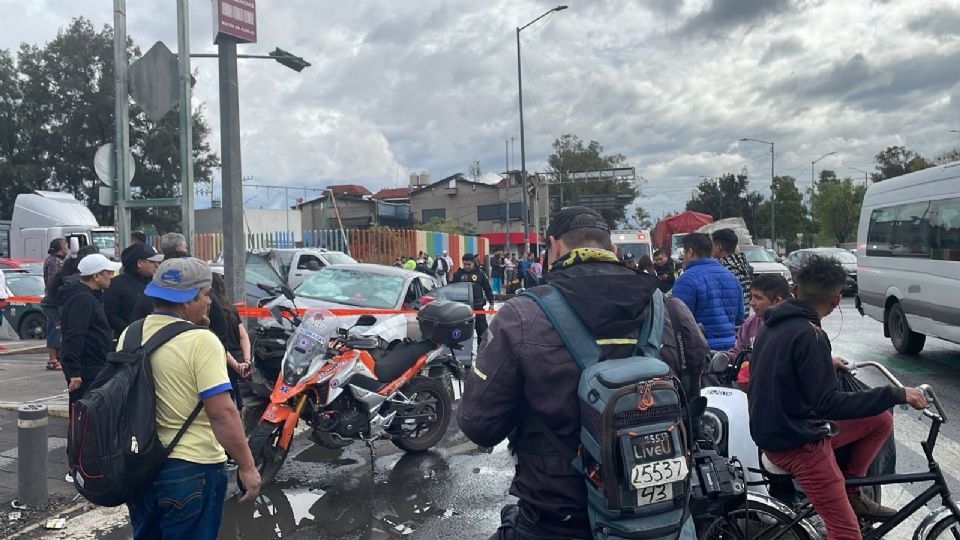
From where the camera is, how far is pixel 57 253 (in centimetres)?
1141

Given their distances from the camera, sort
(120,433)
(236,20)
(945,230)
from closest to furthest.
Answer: (120,433) → (236,20) → (945,230)

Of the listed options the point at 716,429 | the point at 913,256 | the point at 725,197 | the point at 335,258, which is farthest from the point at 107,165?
the point at 725,197

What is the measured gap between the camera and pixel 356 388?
6008 mm

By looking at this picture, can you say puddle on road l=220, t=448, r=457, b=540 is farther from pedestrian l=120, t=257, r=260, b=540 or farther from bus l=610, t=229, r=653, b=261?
bus l=610, t=229, r=653, b=261

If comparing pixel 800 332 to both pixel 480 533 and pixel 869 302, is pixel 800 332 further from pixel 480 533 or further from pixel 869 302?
pixel 869 302

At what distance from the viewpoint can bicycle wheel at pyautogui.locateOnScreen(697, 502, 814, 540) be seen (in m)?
3.49

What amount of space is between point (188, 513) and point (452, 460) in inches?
144

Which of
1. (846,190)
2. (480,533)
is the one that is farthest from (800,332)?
(846,190)

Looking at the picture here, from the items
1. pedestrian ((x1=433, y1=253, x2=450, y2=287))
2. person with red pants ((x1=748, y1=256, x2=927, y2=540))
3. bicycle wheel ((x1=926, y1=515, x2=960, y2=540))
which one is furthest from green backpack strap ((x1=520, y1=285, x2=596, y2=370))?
pedestrian ((x1=433, y1=253, x2=450, y2=287))

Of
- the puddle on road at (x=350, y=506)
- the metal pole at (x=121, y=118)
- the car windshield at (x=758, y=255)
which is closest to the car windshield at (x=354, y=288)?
the metal pole at (x=121, y=118)

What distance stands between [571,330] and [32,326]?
583 inches

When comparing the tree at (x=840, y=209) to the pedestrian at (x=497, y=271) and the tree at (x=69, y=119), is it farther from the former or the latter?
the tree at (x=69, y=119)

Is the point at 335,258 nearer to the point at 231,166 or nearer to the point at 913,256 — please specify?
the point at 231,166

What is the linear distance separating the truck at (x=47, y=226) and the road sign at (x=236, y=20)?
16.0 meters
